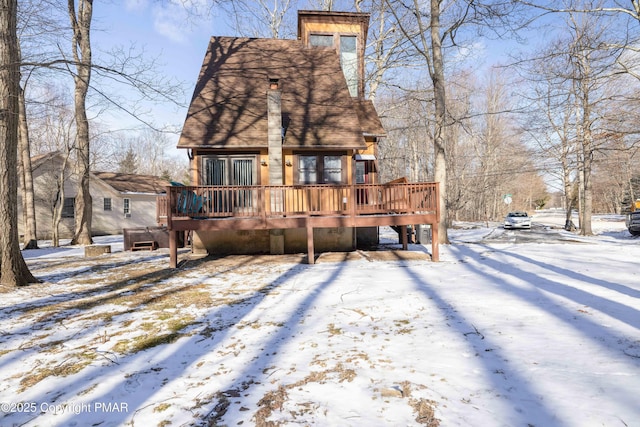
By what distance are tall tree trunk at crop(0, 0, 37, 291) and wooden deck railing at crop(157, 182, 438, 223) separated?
306 centimetres

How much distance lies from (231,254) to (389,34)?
56.3ft

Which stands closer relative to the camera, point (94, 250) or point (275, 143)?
point (275, 143)

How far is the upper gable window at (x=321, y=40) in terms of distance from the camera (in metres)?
14.3

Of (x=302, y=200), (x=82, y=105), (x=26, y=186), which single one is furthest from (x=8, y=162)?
(x=26, y=186)

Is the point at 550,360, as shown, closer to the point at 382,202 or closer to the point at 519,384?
the point at 519,384

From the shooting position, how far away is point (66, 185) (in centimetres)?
2127

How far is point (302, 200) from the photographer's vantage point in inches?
368

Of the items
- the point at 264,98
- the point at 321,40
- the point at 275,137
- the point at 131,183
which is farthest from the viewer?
the point at 131,183

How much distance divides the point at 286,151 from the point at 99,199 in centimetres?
1920

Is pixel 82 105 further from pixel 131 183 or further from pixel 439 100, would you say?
pixel 439 100

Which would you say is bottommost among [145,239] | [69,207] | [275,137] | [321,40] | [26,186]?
[145,239]

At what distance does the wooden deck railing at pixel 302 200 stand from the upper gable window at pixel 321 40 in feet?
27.8

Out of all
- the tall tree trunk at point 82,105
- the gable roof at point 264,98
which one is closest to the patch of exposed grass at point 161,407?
the gable roof at point 264,98

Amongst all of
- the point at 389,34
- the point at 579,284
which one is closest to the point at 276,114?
the point at 579,284
